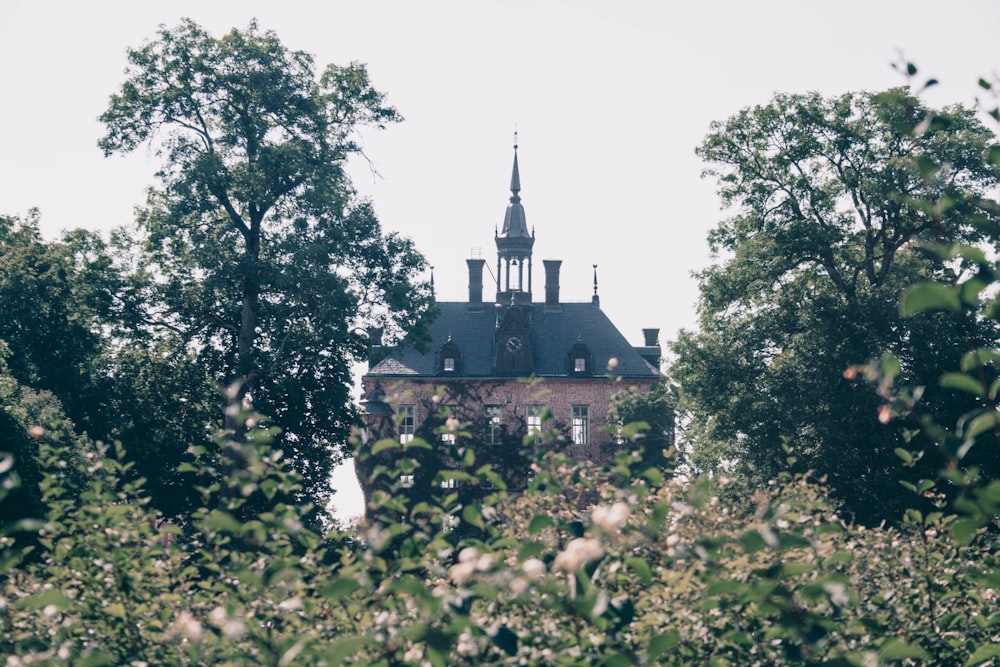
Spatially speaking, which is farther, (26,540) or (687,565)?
(26,540)

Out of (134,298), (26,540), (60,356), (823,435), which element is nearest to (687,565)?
(26,540)

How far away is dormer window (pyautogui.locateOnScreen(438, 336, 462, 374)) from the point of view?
166 ft

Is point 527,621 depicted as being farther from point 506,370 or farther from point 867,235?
point 506,370

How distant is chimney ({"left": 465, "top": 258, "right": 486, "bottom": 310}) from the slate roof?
1.58 feet

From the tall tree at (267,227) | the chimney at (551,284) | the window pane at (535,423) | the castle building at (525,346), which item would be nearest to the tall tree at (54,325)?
the tall tree at (267,227)

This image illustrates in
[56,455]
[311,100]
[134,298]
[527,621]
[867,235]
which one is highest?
[311,100]

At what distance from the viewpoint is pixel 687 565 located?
17.5 ft

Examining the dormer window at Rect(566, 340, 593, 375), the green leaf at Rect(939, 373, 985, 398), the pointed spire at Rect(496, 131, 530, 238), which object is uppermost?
the pointed spire at Rect(496, 131, 530, 238)

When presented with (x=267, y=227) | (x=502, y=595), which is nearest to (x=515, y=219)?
(x=267, y=227)

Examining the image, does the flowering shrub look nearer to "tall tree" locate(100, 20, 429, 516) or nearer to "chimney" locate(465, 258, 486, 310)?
"tall tree" locate(100, 20, 429, 516)

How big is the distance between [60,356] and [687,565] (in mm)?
26037

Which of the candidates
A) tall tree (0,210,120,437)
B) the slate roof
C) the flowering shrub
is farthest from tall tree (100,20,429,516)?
the slate roof

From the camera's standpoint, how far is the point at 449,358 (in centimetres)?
5084

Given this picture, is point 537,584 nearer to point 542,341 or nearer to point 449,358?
point 449,358
